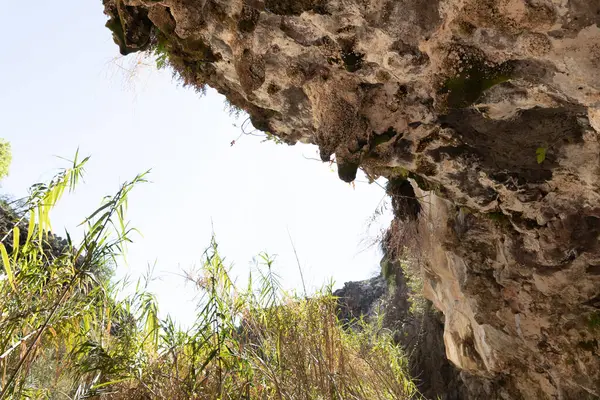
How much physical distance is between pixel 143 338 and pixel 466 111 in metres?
2.19

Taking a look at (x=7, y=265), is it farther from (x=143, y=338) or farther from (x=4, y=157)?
(x=4, y=157)

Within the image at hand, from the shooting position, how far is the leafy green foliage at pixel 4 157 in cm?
1128

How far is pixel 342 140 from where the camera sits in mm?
2758

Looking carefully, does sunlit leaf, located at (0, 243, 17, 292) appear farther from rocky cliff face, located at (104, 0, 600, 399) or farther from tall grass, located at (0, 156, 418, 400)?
rocky cliff face, located at (104, 0, 600, 399)

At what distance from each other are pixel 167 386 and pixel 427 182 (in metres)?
1.92

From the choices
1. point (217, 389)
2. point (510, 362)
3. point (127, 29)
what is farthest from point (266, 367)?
point (510, 362)

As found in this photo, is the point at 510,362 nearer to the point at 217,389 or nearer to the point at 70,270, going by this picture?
the point at 217,389

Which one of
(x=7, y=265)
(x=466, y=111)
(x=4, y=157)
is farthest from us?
(x=4, y=157)

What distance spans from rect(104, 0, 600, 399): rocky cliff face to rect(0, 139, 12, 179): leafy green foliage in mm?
9442

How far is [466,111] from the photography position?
9.11ft

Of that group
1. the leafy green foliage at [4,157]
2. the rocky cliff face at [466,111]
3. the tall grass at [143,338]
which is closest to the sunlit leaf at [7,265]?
the tall grass at [143,338]

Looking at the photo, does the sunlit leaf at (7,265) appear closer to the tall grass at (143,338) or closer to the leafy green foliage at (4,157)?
the tall grass at (143,338)

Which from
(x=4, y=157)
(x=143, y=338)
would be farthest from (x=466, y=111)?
(x=4, y=157)

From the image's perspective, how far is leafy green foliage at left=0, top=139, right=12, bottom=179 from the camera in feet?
37.0
